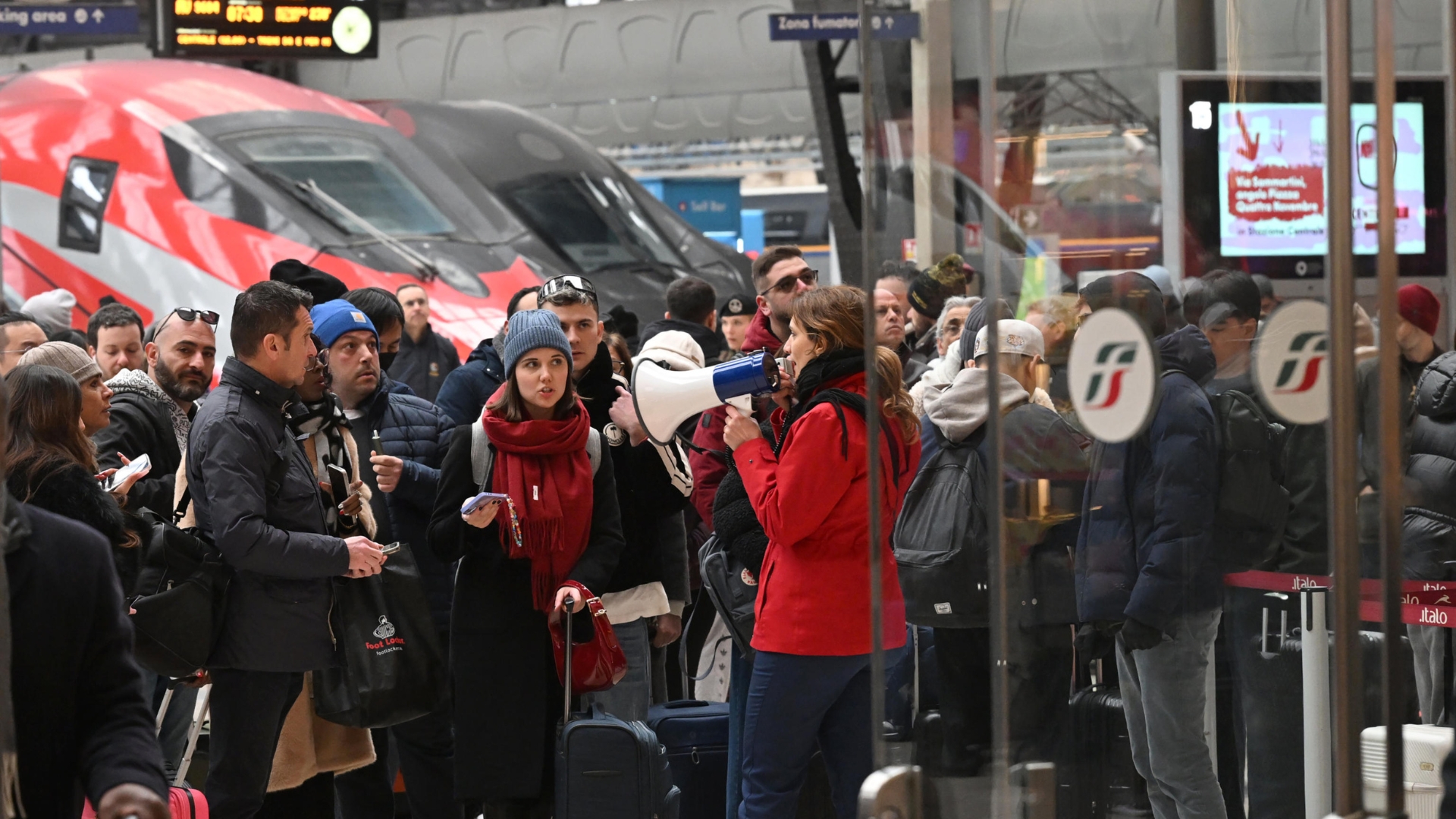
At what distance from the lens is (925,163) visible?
2.02 m

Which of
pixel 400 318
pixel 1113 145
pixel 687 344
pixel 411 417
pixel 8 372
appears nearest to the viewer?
pixel 1113 145

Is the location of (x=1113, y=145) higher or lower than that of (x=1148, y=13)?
lower

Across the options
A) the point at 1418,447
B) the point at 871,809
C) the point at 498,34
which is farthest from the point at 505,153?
the point at 871,809

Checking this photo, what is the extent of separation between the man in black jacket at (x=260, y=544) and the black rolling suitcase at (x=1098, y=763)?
2.37 metres

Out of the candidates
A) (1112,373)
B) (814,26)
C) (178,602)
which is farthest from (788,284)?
(814,26)

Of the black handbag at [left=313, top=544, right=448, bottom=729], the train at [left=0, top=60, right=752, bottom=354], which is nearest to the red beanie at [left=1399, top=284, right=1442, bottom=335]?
the black handbag at [left=313, top=544, right=448, bottom=729]

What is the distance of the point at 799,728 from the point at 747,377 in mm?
892

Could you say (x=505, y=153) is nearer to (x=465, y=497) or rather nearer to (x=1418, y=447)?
(x=465, y=497)

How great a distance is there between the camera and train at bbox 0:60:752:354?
10875mm

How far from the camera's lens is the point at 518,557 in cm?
454

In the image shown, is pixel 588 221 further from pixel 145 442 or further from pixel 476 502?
pixel 476 502

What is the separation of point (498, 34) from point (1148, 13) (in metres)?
20.5

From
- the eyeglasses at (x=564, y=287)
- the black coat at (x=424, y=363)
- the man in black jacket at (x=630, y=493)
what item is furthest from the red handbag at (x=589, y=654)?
the black coat at (x=424, y=363)

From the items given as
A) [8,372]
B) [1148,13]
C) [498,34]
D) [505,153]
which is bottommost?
[8,372]
